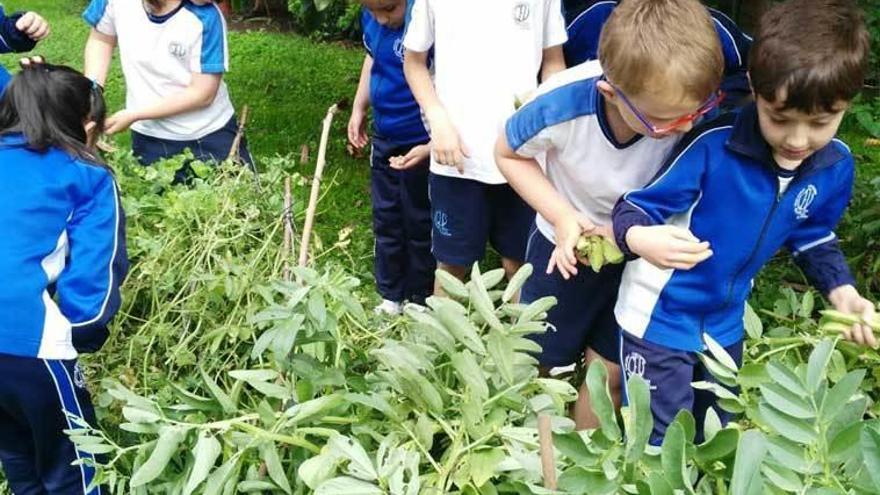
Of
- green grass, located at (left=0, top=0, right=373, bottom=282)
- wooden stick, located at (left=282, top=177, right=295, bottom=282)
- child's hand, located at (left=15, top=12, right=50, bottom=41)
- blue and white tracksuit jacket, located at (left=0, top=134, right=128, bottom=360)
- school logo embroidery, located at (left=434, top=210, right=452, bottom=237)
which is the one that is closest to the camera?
blue and white tracksuit jacket, located at (left=0, top=134, right=128, bottom=360)

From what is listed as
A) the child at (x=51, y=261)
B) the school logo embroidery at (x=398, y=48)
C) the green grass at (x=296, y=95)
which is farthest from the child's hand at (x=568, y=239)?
the green grass at (x=296, y=95)

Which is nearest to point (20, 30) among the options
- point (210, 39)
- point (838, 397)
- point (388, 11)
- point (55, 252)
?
point (210, 39)

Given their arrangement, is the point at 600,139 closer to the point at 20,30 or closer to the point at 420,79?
the point at 420,79

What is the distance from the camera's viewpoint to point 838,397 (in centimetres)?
93

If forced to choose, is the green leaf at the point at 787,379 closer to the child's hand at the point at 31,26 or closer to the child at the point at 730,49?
the child at the point at 730,49

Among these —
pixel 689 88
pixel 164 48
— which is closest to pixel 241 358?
pixel 689 88

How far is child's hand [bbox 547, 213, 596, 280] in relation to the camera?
1729mm

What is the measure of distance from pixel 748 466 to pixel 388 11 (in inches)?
83.7

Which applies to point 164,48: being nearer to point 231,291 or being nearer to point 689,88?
point 231,291

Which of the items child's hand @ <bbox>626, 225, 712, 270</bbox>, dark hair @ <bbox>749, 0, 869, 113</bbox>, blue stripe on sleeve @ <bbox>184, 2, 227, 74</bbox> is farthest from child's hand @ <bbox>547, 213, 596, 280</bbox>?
blue stripe on sleeve @ <bbox>184, 2, 227, 74</bbox>

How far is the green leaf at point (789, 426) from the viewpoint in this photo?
36.0 inches

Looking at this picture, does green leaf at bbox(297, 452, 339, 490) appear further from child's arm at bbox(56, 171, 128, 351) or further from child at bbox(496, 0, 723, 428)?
child's arm at bbox(56, 171, 128, 351)

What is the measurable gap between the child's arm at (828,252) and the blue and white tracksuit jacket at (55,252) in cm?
145

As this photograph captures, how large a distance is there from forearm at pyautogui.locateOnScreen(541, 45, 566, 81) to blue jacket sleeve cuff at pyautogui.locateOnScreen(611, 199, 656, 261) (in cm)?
78
